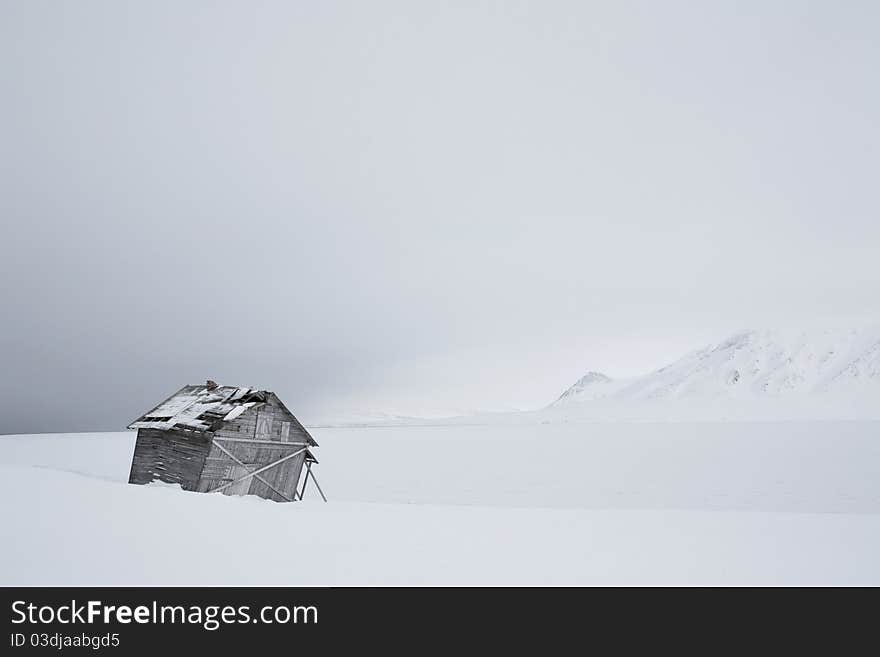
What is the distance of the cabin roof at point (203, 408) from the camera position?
18.8 meters

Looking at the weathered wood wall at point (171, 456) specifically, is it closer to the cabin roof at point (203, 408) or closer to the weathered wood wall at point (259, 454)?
the cabin roof at point (203, 408)

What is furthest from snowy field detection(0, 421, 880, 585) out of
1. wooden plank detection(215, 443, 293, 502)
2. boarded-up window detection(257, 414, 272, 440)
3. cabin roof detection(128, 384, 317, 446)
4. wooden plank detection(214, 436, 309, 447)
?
boarded-up window detection(257, 414, 272, 440)

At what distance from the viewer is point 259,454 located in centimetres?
1980

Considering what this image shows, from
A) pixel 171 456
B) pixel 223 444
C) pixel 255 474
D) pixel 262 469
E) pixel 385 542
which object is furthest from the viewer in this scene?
pixel 262 469

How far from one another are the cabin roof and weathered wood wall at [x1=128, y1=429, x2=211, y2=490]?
28 cm

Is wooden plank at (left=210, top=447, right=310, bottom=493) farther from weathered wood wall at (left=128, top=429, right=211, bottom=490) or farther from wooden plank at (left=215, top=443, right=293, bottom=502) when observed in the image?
weathered wood wall at (left=128, top=429, right=211, bottom=490)

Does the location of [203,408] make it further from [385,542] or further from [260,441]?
[385,542]

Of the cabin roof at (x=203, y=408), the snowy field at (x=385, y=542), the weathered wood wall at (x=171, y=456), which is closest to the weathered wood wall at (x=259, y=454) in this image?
the cabin roof at (x=203, y=408)

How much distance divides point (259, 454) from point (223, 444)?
155cm

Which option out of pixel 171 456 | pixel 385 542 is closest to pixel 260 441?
pixel 171 456

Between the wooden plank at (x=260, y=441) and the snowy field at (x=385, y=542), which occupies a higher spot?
the wooden plank at (x=260, y=441)
